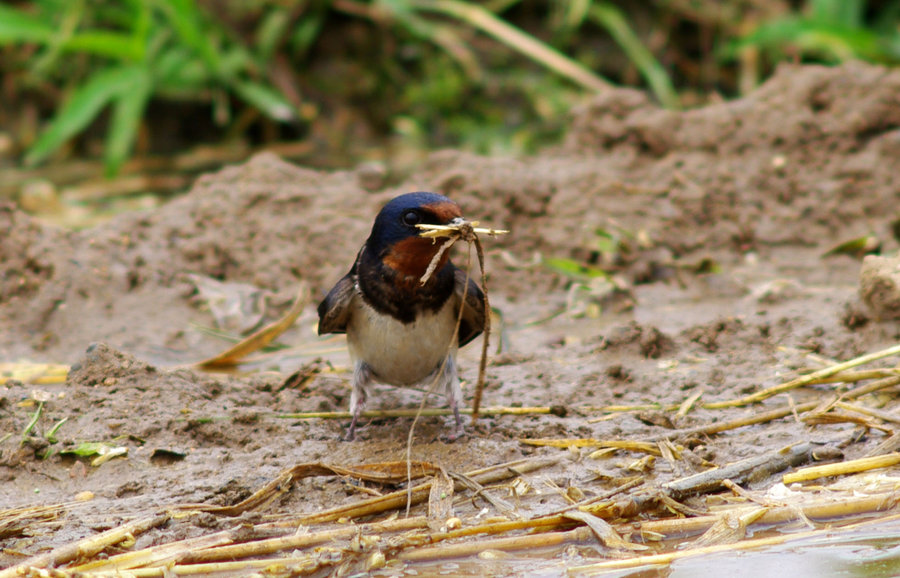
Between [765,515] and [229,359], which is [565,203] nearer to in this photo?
[229,359]

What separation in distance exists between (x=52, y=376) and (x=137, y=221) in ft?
5.64

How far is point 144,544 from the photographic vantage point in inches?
129

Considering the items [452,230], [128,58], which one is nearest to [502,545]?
[452,230]

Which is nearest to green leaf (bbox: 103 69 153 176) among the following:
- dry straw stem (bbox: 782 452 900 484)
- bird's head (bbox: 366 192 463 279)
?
bird's head (bbox: 366 192 463 279)

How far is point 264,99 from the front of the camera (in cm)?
946

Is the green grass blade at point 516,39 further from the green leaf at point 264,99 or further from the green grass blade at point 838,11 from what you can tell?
the green grass blade at point 838,11

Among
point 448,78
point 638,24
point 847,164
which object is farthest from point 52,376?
point 638,24

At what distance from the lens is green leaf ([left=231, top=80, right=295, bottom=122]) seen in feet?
30.9

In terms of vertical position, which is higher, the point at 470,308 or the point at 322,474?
the point at 470,308

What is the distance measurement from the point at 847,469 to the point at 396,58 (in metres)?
7.57

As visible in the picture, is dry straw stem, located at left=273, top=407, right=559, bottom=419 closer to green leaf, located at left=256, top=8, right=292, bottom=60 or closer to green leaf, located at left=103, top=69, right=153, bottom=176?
green leaf, located at left=103, top=69, right=153, bottom=176

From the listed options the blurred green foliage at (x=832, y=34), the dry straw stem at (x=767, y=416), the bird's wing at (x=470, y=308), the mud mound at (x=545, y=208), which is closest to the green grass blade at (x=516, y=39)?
the blurred green foliage at (x=832, y=34)

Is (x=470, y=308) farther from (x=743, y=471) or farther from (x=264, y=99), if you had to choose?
(x=264, y=99)

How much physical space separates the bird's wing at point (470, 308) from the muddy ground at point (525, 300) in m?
0.28
